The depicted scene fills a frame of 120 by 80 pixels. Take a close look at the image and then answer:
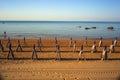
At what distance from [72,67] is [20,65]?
353cm

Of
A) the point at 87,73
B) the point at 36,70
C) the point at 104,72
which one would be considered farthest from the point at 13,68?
the point at 104,72

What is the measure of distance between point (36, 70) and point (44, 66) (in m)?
1.24

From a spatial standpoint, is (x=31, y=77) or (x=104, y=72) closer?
(x=31, y=77)

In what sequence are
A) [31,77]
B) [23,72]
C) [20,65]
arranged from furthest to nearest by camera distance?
1. [20,65]
2. [23,72]
3. [31,77]

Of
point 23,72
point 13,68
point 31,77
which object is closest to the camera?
point 31,77

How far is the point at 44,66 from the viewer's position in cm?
1515

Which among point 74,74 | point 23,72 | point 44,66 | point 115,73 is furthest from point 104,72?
point 23,72

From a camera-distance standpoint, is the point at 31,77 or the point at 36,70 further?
the point at 36,70

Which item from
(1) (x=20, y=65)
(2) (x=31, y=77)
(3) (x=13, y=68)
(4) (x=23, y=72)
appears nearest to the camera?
(2) (x=31, y=77)

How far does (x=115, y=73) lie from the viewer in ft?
45.2

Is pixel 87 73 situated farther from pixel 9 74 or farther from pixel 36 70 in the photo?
pixel 9 74

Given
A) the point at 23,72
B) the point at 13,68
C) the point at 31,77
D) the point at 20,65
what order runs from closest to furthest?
the point at 31,77 < the point at 23,72 < the point at 13,68 < the point at 20,65

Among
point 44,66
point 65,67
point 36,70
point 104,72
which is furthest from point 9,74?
point 104,72

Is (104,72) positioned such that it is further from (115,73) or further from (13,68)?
(13,68)
